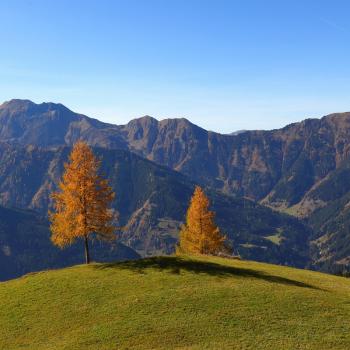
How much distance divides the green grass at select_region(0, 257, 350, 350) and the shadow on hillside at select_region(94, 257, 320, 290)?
147mm

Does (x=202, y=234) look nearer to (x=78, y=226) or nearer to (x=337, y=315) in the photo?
(x=78, y=226)

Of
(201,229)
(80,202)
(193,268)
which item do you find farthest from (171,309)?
(201,229)

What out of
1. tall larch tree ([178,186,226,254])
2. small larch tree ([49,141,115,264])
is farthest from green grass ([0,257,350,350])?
tall larch tree ([178,186,226,254])

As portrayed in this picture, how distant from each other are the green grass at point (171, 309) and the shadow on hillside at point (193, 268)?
15 cm

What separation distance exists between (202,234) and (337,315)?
46133 millimetres

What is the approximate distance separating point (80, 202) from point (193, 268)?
18100 mm

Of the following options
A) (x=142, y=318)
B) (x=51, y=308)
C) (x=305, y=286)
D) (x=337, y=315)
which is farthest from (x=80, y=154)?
(x=337, y=315)

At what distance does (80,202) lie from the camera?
5888cm

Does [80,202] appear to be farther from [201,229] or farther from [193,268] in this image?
[201,229]

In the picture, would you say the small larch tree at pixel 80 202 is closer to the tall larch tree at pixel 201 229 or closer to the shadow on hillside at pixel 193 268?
the shadow on hillside at pixel 193 268

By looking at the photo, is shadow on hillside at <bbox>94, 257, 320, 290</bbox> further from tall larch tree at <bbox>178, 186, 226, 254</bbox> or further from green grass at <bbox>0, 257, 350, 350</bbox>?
tall larch tree at <bbox>178, 186, 226, 254</bbox>

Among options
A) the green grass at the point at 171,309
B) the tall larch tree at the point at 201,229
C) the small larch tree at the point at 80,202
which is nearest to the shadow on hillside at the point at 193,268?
the green grass at the point at 171,309

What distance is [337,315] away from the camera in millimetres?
40406

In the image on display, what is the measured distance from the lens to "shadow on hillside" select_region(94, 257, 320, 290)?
5231 centimetres
